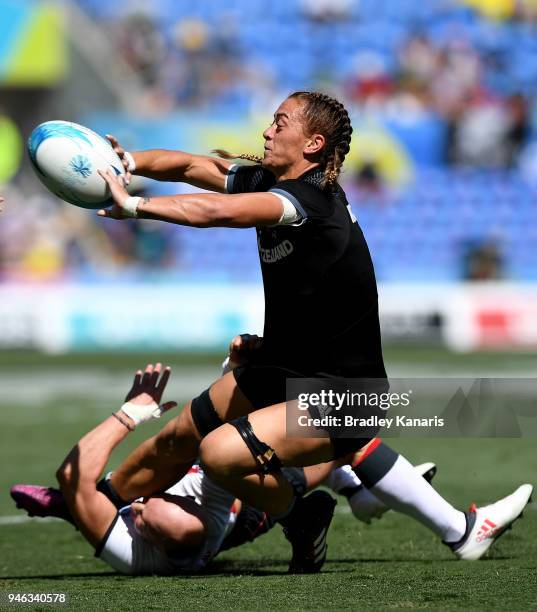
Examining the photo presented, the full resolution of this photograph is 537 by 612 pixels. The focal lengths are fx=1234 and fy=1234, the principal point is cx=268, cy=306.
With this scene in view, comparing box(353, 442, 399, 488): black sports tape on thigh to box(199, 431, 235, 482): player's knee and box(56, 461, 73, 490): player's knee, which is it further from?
box(56, 461, 73, 490): player's knee

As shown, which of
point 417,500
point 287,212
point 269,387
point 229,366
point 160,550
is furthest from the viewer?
point 229,366

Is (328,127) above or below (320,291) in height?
above

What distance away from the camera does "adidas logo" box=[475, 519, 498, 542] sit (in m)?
5.51

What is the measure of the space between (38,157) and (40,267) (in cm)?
1341

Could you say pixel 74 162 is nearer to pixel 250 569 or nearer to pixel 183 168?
pixel 183 168

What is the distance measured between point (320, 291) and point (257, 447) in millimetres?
686

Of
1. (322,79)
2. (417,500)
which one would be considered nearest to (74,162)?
(417,500)

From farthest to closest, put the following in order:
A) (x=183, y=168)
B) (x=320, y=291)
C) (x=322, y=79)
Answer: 1. (x=322, y=79)
2. (x=183, y=168)
3. (x=320, y=291)

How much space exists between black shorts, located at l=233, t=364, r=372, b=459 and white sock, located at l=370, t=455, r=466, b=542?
1.18ft

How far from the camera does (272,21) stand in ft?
71.0

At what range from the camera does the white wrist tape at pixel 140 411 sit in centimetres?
553

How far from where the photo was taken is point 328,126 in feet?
16.8

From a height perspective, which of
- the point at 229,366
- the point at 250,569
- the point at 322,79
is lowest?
the point at 250,569

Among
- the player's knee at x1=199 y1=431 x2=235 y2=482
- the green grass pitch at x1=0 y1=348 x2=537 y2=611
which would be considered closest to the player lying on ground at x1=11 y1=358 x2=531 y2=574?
the green grass pitch at x1=0 y1=348 x2=537 y2=611
